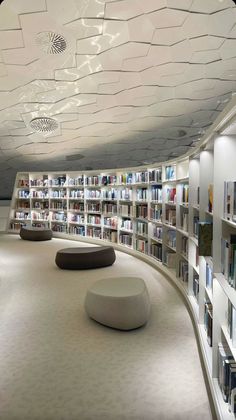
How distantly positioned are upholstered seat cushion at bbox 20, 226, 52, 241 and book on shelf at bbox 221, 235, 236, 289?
7725 mm

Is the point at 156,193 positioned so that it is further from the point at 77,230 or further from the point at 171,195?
the point at 77,230

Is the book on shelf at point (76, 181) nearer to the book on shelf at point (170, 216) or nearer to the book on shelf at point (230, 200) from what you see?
the book on shelf at point (170, 216)

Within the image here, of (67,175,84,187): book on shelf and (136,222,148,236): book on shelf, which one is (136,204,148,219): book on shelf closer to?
(136,222,148,236): book on shelf

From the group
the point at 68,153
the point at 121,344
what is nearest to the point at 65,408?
the point at 121,344

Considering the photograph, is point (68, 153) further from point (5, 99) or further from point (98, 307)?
point (98, 307)

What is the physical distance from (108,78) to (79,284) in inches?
162

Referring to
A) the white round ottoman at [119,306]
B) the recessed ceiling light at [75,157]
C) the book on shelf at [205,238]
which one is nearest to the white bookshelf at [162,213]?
the book on shelf at [205,238]

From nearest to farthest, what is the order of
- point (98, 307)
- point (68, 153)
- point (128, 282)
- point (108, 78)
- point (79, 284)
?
point (98, 307)
point (128, 282)
point (79, 284)
point (108, 78)
point (68, 153)

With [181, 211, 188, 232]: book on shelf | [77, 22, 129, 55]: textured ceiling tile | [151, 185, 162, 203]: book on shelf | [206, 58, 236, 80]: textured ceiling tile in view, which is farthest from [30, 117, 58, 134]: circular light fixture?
[181, 211, 188, 232]: book on shelf

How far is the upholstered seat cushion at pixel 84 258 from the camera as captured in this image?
5.95 m

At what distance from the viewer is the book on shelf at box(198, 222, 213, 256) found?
8.35ft

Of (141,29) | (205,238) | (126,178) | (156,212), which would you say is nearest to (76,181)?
(126,178)

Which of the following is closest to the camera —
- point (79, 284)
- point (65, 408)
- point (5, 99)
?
point (65, 408)

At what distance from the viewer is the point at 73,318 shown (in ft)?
12.5
